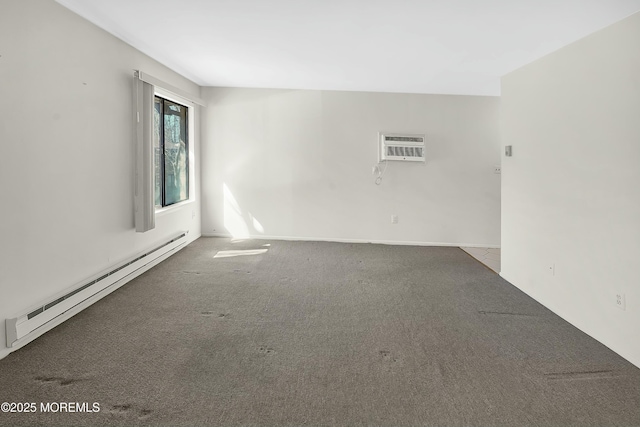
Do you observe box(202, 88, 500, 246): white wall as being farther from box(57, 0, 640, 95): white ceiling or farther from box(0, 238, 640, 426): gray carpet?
box(0, 238, 640, 426): gray carpet

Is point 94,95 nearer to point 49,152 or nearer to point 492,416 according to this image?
point 49,152

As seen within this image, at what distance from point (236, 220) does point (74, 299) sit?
11.3 ft

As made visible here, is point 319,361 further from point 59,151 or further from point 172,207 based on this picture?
point 172,207

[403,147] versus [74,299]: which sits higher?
[403,147]

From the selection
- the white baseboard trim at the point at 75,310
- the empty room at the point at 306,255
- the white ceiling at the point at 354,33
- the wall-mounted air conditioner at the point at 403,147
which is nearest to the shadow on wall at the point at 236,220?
the empty room at the point at 306,255

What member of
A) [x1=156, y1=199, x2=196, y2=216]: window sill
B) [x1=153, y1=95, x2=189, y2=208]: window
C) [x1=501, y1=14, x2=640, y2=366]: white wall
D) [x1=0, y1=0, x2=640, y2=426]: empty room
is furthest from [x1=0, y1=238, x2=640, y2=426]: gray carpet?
[x1=153, y1=95, x2=189, y2=208]: window

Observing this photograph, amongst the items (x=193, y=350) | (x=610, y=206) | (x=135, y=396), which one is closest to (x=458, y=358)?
(x=610, y=206)

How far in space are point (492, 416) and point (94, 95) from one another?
3814 mm

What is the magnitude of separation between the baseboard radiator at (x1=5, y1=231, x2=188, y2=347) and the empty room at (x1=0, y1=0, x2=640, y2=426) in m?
0.02

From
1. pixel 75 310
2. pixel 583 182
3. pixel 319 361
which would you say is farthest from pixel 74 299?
pixel 583 182

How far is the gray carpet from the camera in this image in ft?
6.60

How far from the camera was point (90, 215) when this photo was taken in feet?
11.3

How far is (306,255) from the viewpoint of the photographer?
18.0ft

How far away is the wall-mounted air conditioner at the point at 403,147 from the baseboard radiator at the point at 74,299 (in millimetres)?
3546
